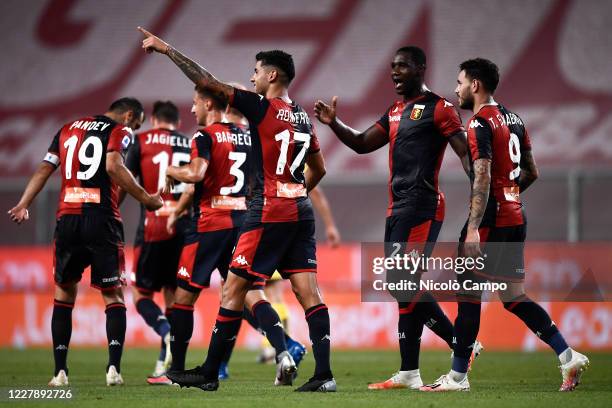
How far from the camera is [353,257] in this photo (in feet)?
49.5

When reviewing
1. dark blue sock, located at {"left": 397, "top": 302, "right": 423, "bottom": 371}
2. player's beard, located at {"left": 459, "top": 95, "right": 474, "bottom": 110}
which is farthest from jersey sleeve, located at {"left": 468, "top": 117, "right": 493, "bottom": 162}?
dark blue sock, located at {"left": 397, "top": 302, "right": 423, "bottom": 371}

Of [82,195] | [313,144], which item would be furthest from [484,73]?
[82,195]

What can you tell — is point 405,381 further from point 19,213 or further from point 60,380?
point 19,213

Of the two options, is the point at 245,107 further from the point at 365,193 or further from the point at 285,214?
the point at 365,193

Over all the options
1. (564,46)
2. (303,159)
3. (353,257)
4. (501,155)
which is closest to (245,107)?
(303,159)

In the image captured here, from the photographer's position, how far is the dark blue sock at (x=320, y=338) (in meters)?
7.69

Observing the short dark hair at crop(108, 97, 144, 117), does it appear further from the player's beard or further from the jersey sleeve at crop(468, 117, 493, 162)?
the jersey sleeve at crop(468, 117, 493, 162)

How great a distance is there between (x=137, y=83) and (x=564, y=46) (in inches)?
331

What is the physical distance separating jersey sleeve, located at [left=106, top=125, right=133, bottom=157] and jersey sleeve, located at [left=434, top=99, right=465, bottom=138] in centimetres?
258

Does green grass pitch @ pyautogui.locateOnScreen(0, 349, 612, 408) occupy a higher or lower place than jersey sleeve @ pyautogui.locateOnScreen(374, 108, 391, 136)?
lower

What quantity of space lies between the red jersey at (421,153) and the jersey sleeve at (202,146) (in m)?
1.73

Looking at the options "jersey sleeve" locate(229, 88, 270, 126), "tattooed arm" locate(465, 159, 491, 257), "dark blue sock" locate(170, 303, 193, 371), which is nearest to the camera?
"jersey sleeve" locate(229, 88, 270, 126)

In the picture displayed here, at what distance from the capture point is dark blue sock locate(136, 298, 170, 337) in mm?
10305

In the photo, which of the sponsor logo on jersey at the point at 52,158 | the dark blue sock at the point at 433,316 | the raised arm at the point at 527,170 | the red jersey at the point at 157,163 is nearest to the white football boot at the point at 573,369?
the dark blue sock at the point at 433,316
